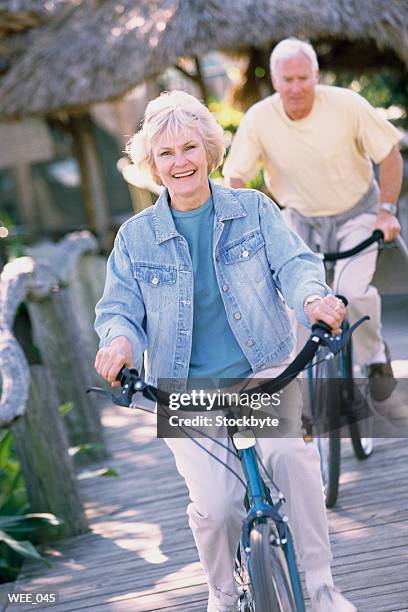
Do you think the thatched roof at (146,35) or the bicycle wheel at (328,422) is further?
the thatched roof at (146,35)

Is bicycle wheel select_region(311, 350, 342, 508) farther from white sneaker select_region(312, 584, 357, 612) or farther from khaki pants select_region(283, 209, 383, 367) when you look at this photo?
white sneaker select_region(312, 584, 357, 612)

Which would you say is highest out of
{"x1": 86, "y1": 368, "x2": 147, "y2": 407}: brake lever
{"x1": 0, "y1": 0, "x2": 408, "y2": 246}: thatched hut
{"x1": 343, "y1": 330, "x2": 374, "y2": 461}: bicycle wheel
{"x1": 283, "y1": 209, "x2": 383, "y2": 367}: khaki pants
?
{"x1": 0, "y1": 0, "x2": 408, "y2": 246}: thatched hut

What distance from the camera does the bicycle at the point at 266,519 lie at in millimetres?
2844

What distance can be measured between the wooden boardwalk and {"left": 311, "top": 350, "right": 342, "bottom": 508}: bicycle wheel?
122mm

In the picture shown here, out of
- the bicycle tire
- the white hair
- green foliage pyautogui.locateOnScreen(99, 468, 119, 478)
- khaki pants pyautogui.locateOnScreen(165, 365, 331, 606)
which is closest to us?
the bicycle tire

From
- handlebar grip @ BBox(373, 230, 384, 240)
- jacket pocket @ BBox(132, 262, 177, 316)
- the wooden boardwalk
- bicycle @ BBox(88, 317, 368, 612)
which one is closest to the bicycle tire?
bicycle @ BBox(88, 317, 368, 612)

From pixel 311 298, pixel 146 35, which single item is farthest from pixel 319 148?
pixel 146 35

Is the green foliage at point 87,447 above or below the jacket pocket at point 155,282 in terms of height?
below

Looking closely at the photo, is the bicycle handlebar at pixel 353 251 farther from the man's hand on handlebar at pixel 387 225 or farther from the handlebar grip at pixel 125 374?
the handlebar grip at pixel 125 374

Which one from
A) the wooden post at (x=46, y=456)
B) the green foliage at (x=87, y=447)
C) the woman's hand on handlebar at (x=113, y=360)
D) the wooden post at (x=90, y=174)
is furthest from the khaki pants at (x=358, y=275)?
the wooden post at (x=90, y=174)

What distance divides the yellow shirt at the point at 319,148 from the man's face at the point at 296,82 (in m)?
0.07

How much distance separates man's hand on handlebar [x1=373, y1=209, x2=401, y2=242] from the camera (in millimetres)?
4832

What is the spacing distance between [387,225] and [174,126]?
1.85 m

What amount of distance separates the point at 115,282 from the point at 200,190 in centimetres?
36
